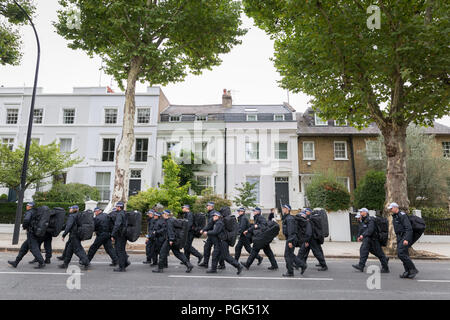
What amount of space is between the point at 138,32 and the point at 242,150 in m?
13.6

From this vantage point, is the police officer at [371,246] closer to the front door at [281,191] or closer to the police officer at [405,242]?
the police officer at [405,242]

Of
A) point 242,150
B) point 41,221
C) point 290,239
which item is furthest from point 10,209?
point 290,239

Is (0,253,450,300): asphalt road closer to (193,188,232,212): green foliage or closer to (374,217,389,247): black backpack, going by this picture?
(374,217,389,247): black backpack

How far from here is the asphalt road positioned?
561 centimetres

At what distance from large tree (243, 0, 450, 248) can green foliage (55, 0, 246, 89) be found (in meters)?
2.41

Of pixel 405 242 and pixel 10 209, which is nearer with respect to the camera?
pixel 405 242

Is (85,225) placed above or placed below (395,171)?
below

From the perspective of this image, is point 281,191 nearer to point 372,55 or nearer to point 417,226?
point 372,55

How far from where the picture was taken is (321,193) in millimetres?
16812

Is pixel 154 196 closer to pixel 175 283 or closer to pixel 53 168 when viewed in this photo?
pixel 53 168

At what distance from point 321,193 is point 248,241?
9065mm

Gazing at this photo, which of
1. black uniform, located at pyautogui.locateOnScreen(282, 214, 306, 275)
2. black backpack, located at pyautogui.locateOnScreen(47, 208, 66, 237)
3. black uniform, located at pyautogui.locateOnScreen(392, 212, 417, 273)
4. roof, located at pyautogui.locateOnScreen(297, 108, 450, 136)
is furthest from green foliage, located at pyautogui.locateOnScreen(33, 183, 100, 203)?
black uniform, located at pyautogui.locateOnScreen(392, 212, 417, 273)

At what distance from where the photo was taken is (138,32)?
1324 centimetres
